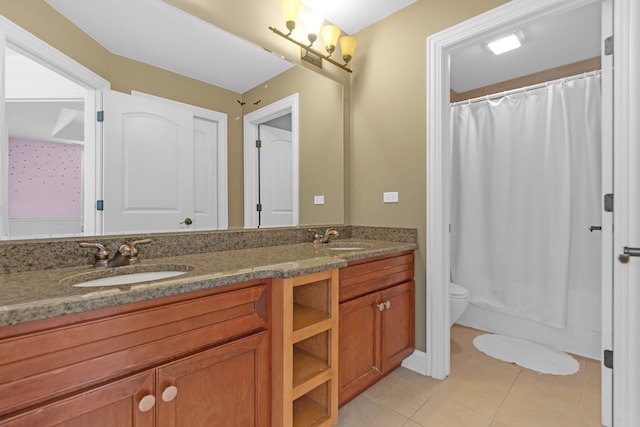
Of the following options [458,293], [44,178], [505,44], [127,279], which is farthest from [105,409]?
[505,44]

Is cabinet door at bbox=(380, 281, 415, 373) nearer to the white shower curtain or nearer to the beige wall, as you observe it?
the beige wall

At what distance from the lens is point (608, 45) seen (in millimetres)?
1431

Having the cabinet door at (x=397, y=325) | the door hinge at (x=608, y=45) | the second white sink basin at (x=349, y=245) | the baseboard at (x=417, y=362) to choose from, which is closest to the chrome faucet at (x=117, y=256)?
the second white sink basin at (x=349, y=245)

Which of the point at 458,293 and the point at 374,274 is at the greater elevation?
the point at 374,274

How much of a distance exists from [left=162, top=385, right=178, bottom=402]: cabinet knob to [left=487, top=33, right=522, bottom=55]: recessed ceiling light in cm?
286

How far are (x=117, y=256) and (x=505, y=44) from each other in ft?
9.45

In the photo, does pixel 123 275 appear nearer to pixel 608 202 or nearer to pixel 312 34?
pixel 312 34

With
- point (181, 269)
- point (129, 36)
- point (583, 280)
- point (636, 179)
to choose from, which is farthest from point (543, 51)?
point (181, 269)

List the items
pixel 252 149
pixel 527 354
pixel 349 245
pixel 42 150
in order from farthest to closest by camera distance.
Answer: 1. pixel 527 354
2. pixel 349 245
3. pixel 252 149
4. pixel 42 150

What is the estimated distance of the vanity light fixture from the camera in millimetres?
1822

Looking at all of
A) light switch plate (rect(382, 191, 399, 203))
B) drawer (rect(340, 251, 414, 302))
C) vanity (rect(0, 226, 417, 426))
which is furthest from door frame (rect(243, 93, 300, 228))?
light switch plate (rect(382, 191, 399, 203))

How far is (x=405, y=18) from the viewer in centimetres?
207

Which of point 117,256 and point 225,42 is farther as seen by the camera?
point 225,42

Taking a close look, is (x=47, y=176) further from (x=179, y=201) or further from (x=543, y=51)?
(x=543, y=51)
